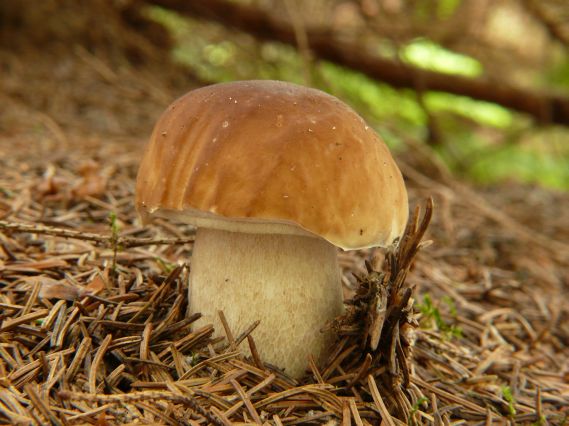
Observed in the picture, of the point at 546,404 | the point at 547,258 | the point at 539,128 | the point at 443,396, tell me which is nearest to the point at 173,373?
the point at 443,396

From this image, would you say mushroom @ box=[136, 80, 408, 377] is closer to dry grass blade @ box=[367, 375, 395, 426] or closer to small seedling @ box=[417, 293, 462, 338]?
dry grass blade @ box=[367, 375, 395, 426]

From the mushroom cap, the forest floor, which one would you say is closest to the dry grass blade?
the forest floor

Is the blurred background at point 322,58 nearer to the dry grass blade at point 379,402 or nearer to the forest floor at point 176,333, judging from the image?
the forest floor at point 176,333

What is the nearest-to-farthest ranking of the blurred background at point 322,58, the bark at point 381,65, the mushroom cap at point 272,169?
the mushroom cap at point 272,169, the blurred background at point 322,58, the bark at point 381,65


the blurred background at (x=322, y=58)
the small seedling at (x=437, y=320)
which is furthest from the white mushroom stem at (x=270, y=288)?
the blurred background at (x=322, y=58)

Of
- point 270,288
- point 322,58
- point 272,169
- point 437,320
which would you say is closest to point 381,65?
point 322,58
